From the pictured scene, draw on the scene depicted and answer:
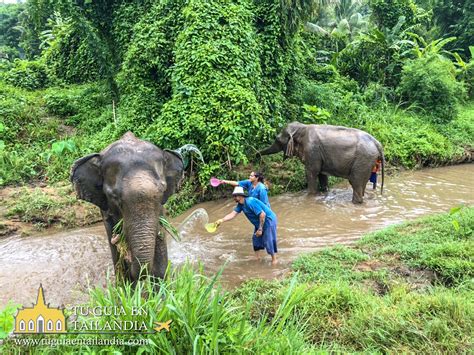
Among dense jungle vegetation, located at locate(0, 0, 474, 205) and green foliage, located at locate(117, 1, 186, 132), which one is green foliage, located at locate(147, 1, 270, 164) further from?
green foliage, located at locate(117, 1, 186, 132)

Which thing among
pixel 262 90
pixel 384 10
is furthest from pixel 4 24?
pixel 262 90

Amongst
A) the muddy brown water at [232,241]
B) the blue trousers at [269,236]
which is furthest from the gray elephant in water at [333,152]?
the blue trousers at [269,236]

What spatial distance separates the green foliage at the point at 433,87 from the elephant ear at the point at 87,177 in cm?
1236

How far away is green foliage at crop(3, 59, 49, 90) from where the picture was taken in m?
13.8

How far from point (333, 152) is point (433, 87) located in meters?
7.42

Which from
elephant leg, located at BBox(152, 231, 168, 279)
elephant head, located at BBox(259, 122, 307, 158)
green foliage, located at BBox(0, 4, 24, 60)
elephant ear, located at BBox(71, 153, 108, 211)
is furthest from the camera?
green foliage, located at BBox(0, 4, 24, 60)

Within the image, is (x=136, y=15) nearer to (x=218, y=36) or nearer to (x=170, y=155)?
(x=218, y=36)

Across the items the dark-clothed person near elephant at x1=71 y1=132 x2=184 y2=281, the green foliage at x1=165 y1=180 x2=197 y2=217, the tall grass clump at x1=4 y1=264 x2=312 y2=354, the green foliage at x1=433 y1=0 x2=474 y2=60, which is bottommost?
the green foliage at x1=165 y1=180 x2=197 y2=217

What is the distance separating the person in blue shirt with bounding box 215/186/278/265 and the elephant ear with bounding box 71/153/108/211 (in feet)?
5.19

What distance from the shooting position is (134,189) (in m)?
3.71

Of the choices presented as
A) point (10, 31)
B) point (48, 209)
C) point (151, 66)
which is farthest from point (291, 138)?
point (10, 31)

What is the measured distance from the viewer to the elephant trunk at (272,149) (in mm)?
9028

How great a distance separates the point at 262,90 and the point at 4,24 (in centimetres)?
3194

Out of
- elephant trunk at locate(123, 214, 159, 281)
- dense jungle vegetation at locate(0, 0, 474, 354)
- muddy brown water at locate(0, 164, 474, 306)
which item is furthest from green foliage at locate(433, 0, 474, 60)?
elephant trunk at locate(123, 214, 159, 281)
